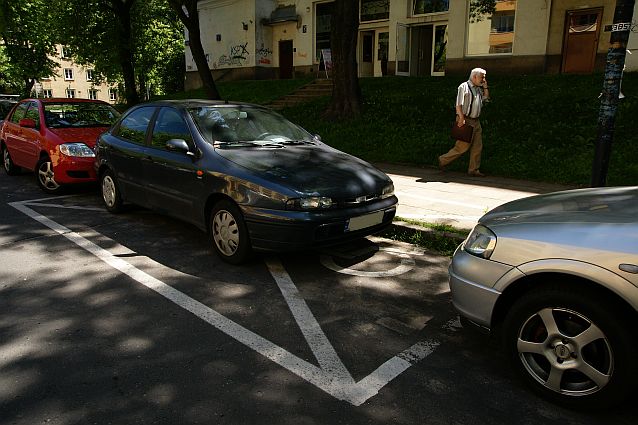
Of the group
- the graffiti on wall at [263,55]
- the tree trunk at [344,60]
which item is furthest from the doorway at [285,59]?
the tree trunk at [344,60]

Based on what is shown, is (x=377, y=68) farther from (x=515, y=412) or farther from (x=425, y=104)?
(x=515, y=412)

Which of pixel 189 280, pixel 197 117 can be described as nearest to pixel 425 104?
pixel 197 117

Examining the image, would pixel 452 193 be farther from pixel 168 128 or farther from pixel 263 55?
pixel 263 55

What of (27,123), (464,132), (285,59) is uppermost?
(285,59)

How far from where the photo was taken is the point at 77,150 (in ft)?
25.4

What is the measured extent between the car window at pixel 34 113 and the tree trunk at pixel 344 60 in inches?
289

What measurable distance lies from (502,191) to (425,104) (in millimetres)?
6403

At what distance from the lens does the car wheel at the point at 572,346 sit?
2.45 metres

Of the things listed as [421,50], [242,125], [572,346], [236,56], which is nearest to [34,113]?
[242,125]

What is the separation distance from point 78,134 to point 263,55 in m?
20.3

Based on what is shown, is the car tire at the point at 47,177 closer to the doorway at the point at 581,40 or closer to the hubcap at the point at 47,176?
the hubcap at the point at 47,176

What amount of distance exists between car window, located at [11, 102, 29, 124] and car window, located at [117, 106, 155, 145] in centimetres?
387

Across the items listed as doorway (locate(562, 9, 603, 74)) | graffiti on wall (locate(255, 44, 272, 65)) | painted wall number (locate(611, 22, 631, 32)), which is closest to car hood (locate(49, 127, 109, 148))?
painted wall number (locate(611, 22, 631, 32))

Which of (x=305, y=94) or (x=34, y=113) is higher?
(x=305, y=94)
